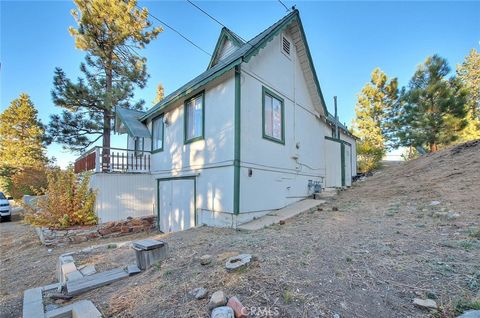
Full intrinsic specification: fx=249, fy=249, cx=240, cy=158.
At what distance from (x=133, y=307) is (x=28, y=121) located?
1277 inches

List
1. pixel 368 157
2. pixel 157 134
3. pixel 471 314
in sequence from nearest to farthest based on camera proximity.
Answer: pixel 471 314 < pixel 157 134 < pixel 368 157

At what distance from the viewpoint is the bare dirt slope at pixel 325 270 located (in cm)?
254

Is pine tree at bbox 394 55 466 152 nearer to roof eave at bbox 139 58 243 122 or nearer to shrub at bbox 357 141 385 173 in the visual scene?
shrub at bbox 357 141 385 173

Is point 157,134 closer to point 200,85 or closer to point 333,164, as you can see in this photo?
point 200,85

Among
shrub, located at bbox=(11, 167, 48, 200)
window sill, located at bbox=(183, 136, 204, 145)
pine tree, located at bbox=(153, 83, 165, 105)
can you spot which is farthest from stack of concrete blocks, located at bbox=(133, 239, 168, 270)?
pine tree, located at bbox=(153, 83, 165, 105)

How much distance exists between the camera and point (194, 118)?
8.45 m

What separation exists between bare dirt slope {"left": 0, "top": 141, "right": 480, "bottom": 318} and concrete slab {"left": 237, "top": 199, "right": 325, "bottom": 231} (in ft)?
1.57

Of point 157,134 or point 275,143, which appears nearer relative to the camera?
point 275,143

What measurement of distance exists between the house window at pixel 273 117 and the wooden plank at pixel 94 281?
5.28m

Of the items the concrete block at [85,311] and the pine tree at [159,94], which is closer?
the concrete block at [85,311]

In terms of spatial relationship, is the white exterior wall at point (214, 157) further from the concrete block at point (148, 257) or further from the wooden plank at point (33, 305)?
the wooden plank at point (33, 305)

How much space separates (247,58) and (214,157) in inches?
115

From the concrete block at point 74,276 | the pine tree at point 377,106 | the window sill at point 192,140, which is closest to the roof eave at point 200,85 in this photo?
the window sill at point 192,140

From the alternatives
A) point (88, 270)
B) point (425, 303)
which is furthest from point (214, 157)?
point (425, 303)
